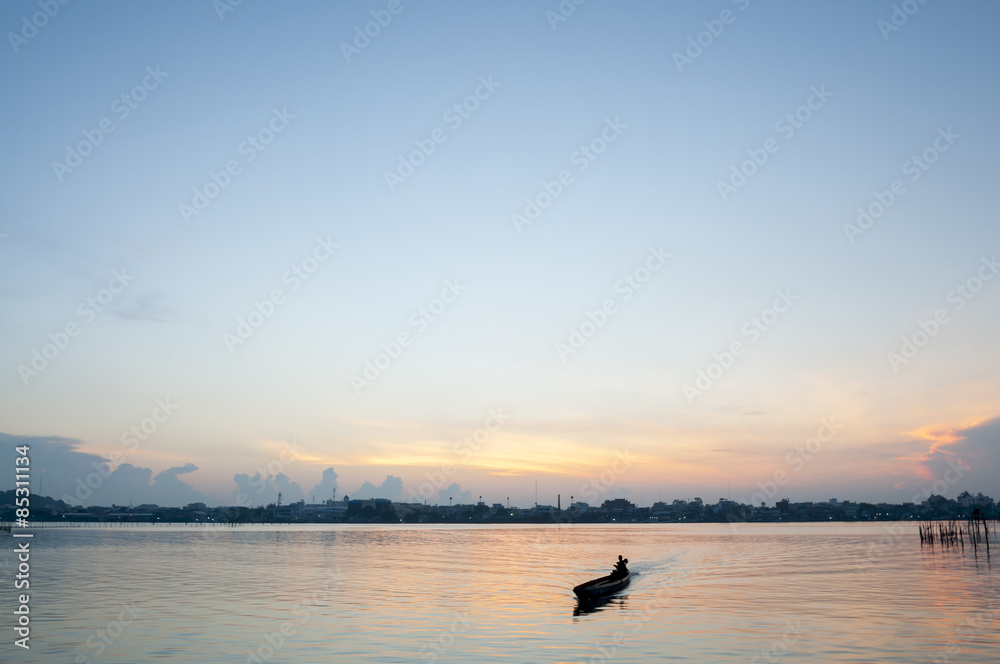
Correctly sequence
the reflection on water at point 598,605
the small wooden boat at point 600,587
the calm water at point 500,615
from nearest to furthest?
1. the calm water at point 500,615
2. the reflection on water at point 598,605
3. the small wooden boat at point 600,587

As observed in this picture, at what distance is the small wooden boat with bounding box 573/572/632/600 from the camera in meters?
52.2

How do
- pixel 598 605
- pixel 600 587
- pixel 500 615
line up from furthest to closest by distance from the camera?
pixel 600 587 < pixel 598 605 < pixel 500 615

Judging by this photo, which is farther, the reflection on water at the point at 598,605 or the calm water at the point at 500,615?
the reflection on water at the point at 598,605

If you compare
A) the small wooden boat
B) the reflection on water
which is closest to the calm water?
the reflection on water

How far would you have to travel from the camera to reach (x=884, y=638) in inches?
1414

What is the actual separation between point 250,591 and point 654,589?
3263 cm

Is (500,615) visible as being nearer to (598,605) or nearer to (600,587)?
→ (598,605)

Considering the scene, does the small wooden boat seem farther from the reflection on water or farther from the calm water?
the calm water

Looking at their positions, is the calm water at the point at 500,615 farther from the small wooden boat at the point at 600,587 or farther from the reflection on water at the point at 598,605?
the small wooden boat at the point at 600,587

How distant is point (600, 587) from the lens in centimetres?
5469

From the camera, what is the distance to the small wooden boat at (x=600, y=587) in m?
52.2

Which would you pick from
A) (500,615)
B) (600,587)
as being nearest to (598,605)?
(600,587)

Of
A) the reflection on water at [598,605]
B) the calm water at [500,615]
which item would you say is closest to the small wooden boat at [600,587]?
the reflection on water at [598,605]

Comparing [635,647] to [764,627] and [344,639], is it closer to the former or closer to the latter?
[764,627]
